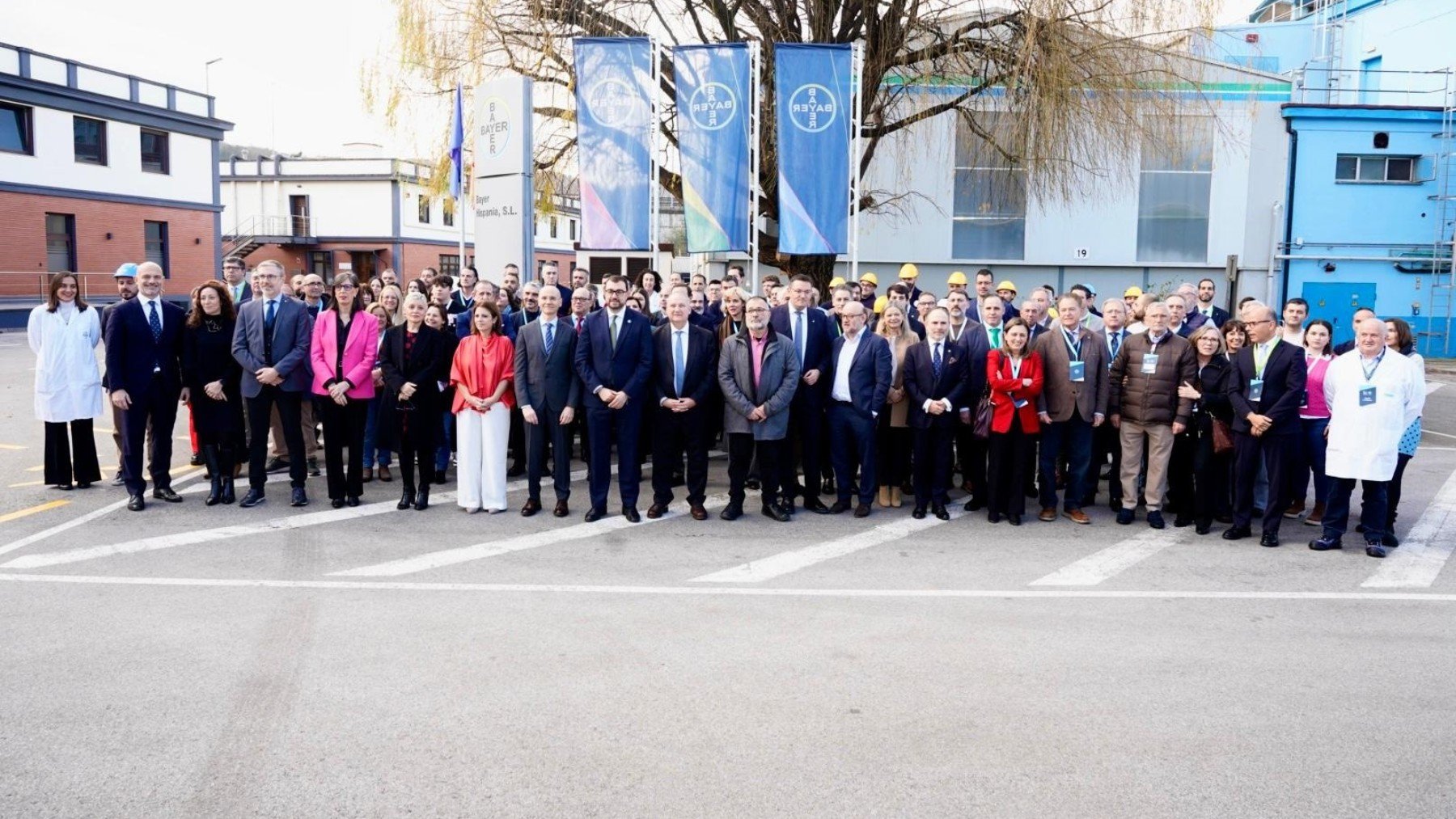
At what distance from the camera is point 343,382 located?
31.1 feet

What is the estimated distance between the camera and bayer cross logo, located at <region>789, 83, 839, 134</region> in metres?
14.1

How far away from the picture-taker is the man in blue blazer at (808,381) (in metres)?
9.74

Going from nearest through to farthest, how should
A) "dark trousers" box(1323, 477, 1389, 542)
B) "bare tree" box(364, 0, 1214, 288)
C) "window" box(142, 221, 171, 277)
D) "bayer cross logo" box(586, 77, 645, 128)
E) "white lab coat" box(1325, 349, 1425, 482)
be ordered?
"white lab coat" box(1325, 349, 1425, 482)
"dark trousers" box(1323, 477, 1389, 542)
"bayer cross logo" box(586, 77, 645, 128)
"bare tree" box(364, 0, 1214, 288)
"window" box(142, 221, 171, 277)

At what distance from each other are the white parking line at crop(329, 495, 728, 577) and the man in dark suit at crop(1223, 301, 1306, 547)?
15.7ft

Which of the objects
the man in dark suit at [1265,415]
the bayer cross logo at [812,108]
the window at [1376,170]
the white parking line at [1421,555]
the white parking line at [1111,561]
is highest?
the window at [1376,170]

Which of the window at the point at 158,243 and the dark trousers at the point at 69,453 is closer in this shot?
the dark trousers at the point at 69,453

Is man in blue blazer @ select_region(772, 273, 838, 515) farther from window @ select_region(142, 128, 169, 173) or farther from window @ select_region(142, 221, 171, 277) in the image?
window @ select_region(142, 128, 169, 173)

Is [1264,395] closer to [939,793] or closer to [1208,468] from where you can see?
[1208,468]

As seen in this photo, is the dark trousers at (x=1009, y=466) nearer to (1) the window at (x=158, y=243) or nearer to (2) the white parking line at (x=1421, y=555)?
(2) the white parking line at (x=1421, y=555)

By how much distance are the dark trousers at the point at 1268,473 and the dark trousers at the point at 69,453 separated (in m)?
10.4

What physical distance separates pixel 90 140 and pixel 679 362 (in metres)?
35.5

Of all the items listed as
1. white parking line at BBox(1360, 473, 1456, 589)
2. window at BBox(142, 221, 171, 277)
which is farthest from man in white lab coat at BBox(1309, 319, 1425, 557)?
window at BBox(142, 221, 171, 277)

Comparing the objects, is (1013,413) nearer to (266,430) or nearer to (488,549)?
(488,549)

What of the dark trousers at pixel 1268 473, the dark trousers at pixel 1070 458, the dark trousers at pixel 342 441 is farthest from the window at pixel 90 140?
the dark trousers at pixel 1268 473
